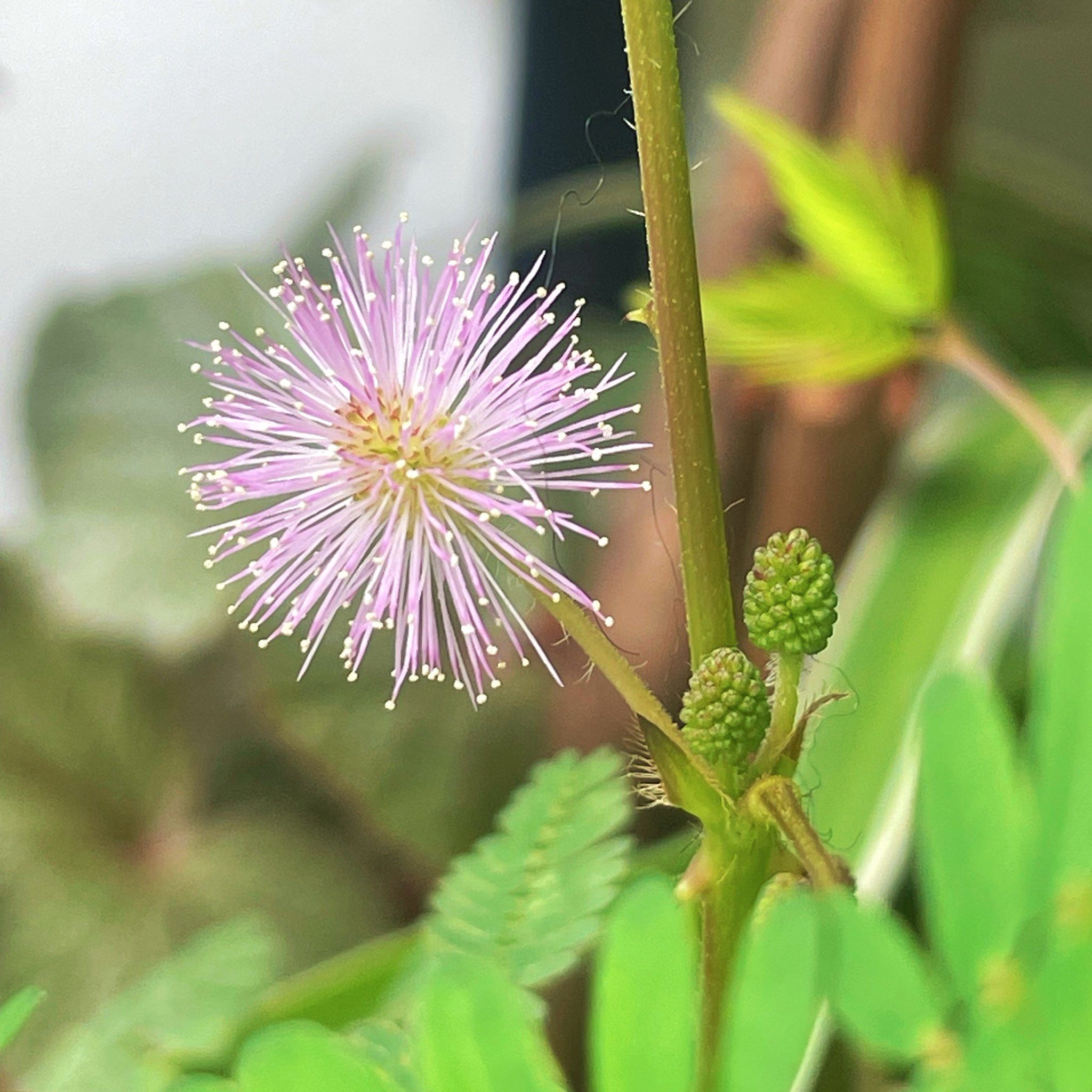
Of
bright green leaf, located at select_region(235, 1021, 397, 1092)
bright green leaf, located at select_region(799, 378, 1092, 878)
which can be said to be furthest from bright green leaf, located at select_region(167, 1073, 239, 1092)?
bright green leaf, located at select_region(799, 378, 1092, 878)

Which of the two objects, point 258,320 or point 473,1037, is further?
point 258,320

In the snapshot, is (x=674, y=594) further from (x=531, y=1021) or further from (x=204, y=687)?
(x=204, y=687)

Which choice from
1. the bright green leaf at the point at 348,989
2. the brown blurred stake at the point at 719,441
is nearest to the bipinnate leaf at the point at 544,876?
the brown blurred stake at the point at 719,441

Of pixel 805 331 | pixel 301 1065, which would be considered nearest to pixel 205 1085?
pixel 301 1065

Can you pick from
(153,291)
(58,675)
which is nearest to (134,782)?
(58,675)

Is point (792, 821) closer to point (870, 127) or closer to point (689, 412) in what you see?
point (689, 412)

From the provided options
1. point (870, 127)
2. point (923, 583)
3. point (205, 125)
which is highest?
point (205, 125)
